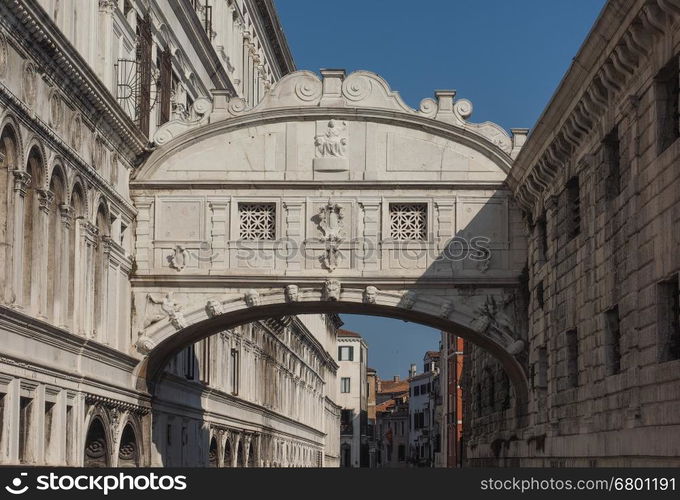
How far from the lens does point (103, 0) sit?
110 feet

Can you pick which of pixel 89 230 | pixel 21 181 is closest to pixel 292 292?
pixel 89 230

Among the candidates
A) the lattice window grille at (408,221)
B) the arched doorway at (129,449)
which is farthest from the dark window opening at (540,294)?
the arched doorway at (129,449)

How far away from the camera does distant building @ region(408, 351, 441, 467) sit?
124700 mm

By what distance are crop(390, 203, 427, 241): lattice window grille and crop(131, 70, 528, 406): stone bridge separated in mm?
22

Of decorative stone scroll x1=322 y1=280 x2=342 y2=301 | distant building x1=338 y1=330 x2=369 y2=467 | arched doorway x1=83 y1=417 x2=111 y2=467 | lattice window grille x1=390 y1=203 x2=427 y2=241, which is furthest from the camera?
distant building x1=338 y1=330 x2=369 y2=467

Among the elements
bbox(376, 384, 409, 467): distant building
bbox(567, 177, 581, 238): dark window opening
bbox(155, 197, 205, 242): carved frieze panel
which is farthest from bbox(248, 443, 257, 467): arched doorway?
bbox(376, 384, 409, 467): distant building

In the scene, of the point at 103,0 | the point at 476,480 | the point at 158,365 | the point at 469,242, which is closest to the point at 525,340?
the point at 469,242

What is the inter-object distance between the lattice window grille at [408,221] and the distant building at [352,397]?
9962 centimetres

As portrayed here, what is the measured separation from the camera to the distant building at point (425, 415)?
12470cm

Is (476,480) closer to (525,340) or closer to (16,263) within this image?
(16,263)

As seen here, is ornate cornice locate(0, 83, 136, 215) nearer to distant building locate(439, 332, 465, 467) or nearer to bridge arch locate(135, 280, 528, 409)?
bridge arch locate(135, 280, 528, 409)

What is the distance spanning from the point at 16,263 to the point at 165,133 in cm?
940

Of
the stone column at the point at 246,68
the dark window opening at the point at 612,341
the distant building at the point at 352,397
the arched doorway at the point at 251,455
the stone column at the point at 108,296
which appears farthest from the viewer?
the distant building at the point at 352,397

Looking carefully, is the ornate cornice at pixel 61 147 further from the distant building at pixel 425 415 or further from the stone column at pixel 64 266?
the distant building at pixel 425 415
